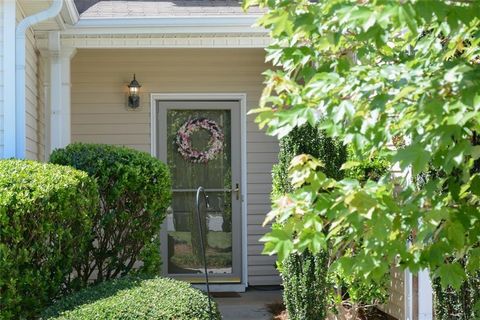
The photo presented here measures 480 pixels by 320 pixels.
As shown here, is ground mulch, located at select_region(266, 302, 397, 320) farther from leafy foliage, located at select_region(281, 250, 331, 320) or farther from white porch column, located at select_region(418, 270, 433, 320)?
white porch column, located at select_region(418, 270, 433, 320)

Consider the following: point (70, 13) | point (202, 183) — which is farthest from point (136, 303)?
point (202, 183)

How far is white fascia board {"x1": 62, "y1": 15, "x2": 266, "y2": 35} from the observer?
6879 millimetres

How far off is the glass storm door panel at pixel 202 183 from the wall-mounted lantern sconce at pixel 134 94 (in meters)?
0.27

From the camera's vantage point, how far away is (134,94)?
321 inches

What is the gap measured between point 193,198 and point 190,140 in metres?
0.66

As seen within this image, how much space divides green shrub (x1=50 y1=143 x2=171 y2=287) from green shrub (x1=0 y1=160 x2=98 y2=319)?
0.63 meters

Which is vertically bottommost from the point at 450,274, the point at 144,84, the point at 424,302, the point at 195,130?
the point at 424,302

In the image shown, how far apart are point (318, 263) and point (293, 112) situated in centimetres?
345

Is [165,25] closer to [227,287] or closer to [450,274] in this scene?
[227,287]

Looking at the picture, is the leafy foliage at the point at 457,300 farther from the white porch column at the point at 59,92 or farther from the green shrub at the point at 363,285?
the white porch column at the point at 59,92

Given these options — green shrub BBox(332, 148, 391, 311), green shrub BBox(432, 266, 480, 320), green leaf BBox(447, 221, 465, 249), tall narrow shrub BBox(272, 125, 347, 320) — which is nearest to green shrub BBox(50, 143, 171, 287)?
tall narrow shrub BBox(272, 125, 347, 320)

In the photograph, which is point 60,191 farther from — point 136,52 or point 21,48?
point 136,52

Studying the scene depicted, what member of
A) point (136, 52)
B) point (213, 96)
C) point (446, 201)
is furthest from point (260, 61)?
point (446, 201)

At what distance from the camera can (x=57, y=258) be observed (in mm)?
A: 5020
